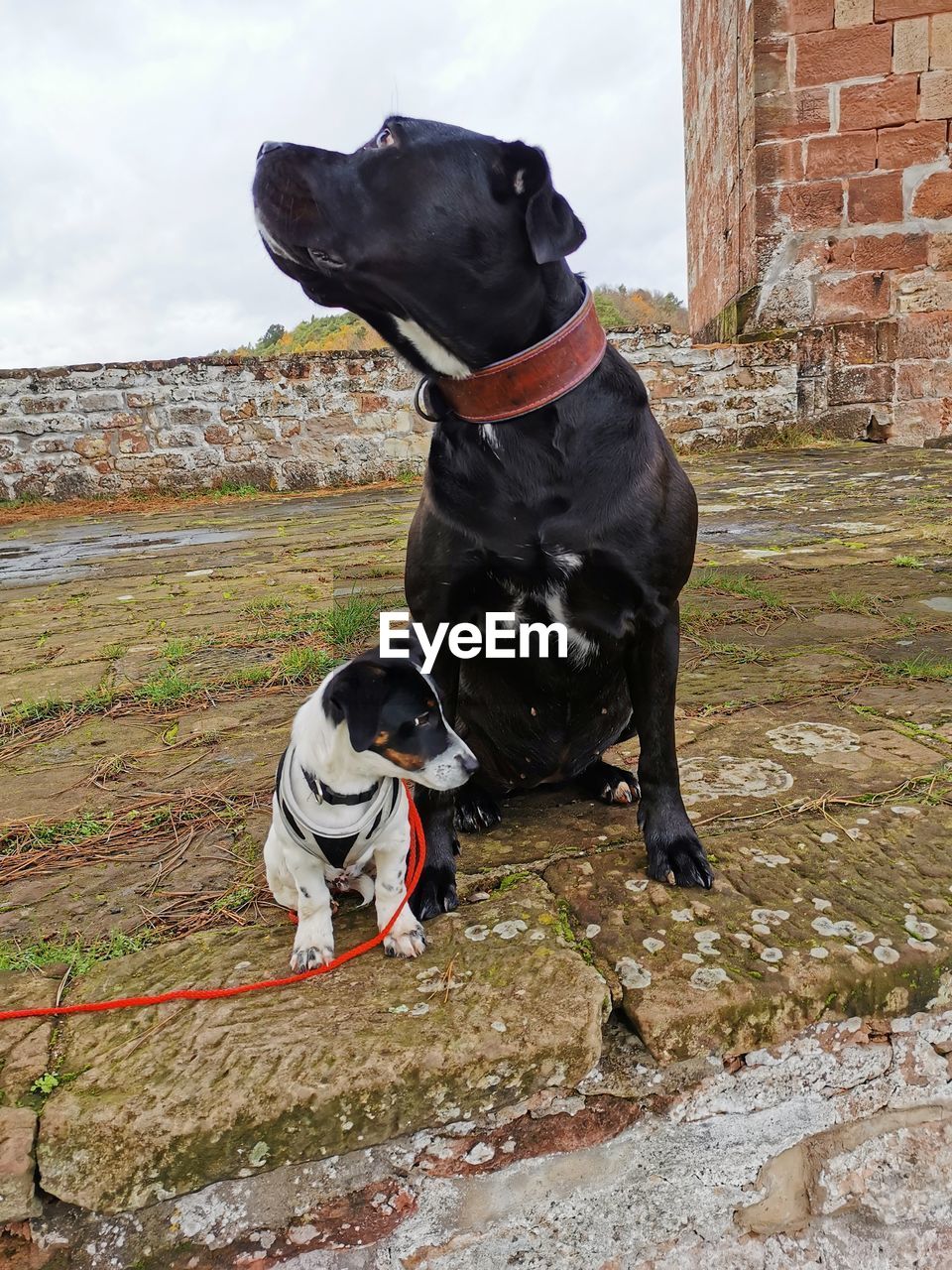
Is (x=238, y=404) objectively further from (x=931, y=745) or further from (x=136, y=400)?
(x=931, y=745)

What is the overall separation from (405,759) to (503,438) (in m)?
0.68

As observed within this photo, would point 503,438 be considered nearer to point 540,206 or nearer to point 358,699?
point 540,206

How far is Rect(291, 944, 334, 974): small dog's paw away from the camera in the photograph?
146 cm

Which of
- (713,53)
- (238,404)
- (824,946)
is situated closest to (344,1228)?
(824,946)

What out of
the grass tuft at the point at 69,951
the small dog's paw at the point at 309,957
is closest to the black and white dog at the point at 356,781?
the small dog's paw at the point at 309,957

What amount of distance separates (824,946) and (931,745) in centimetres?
94

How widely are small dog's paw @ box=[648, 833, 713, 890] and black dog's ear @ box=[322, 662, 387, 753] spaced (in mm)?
643

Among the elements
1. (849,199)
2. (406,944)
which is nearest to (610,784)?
(406,944)

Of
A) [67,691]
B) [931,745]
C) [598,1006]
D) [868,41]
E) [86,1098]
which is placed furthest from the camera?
[868,41]

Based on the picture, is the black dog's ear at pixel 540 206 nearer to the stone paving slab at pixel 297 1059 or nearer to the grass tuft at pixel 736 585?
the stone paving slab at pixel 297 1059

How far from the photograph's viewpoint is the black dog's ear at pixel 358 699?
4.64 feet

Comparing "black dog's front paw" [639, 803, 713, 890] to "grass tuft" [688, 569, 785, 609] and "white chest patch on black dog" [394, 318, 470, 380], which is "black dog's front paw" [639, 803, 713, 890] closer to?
"white chest patch on black dog" [394, 318, 470, 380]

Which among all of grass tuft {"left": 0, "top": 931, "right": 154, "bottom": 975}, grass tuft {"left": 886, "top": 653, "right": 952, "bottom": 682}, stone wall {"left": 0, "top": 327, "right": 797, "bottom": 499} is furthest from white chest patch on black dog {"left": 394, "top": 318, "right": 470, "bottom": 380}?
stone wall {"left": 0, "top": 327, "right": 797, "bottom": 499}

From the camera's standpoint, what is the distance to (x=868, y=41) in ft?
27.9
